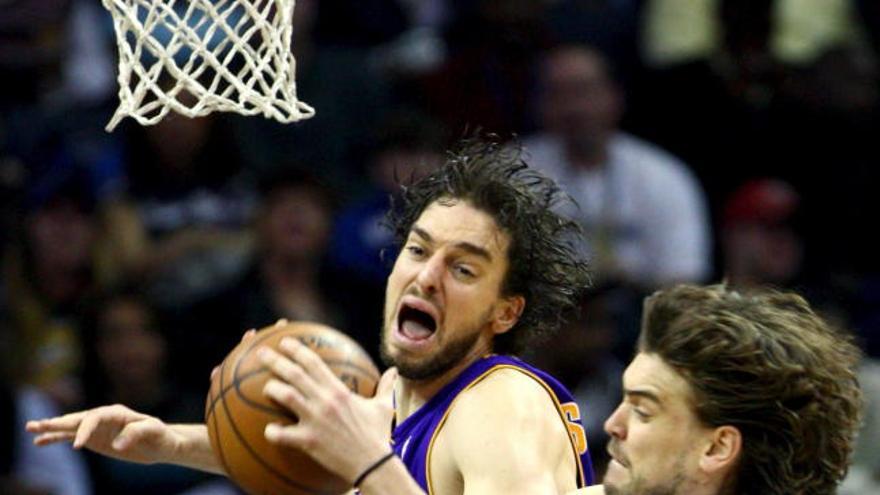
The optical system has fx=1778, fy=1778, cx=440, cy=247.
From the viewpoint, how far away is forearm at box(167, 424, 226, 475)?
16.4ft

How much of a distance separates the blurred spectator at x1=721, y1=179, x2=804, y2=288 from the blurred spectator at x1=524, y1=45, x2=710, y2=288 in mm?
182

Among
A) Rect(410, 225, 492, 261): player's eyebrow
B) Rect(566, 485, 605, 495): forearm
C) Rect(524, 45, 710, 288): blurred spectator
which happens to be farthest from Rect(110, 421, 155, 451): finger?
Rect(524, 45, 710, 288): blurred spectator

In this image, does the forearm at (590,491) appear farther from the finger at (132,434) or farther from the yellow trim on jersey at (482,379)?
the finger at (132,434)

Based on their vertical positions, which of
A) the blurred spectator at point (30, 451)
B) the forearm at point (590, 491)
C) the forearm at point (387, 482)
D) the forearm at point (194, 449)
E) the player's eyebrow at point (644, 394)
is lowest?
→ the blurred spectator at point (30, 451)

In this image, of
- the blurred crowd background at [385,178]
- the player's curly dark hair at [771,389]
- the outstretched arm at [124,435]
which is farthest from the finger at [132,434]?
the blurred crowd background at [385,178]

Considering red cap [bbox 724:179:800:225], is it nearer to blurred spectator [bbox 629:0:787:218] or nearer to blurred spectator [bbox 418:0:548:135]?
blurred spectator [bbox 629:0:787:218]

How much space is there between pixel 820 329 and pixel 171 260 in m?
4.57

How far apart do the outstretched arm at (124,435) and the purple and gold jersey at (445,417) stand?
50 centimetres

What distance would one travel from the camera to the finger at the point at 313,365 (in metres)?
3.83

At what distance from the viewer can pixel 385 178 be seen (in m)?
8.46

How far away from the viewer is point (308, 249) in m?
8.17

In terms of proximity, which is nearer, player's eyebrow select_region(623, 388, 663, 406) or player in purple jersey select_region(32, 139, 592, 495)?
player's eyebrow select_region(623, 388, 663, 406)

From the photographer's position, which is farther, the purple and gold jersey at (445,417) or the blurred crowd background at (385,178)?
the blurred crowd background at (385,178)

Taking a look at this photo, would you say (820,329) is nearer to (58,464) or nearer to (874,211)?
(58,464)
